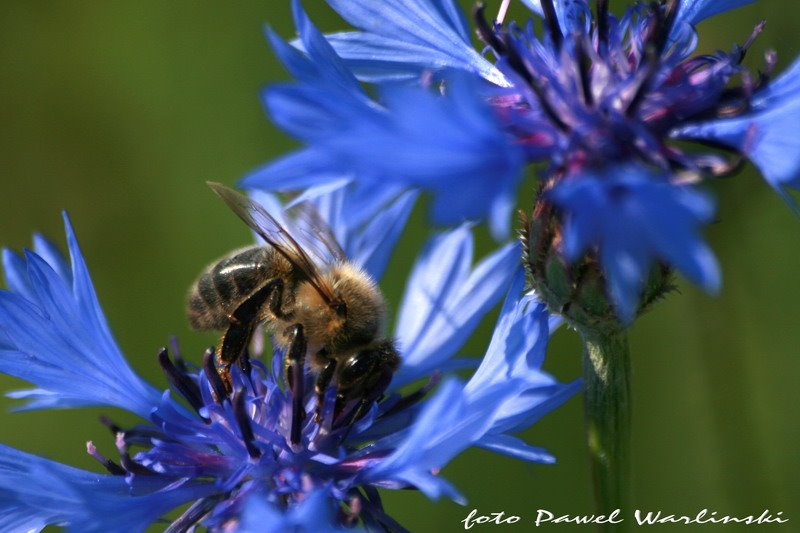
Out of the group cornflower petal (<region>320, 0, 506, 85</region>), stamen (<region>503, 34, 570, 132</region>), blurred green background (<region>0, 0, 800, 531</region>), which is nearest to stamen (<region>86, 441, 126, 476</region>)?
cornflower petal (<region>320, 0, 506, 85</region>)

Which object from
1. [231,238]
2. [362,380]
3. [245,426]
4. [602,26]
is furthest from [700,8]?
[231,238]

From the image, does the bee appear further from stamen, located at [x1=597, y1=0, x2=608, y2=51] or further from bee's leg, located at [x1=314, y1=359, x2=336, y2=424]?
stamen, located at [x1=597, y1=0, x2=608, y2=51]

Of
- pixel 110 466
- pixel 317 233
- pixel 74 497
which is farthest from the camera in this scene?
pixel 317 233

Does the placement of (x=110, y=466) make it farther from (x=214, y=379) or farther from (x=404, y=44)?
(x=404, y=44)

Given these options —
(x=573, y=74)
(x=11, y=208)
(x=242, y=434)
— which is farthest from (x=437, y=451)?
(x=11, y=208)

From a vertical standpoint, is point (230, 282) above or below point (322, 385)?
above

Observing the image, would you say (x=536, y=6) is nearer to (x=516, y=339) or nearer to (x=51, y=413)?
(x=516, y=339)
